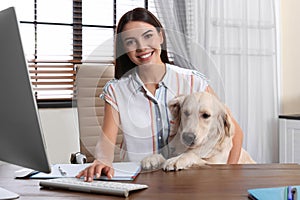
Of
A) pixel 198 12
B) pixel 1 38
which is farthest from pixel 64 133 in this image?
pixel 1 38

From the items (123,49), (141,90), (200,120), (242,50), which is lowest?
(200,120)

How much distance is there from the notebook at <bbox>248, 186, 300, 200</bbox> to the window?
1.97 meters

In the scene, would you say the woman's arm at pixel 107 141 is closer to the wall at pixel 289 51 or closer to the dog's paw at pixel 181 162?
the dog's paw at pixel 181 162

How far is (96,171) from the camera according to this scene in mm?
1229

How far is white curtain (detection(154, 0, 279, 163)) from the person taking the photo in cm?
289

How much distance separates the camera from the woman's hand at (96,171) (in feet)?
3.91

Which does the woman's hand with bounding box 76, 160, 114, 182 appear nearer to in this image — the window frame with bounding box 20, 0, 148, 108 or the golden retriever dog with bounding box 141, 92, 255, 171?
the golden retriever dog with bounding box 141, 92, 255, 171

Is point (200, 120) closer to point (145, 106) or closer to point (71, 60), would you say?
point (145, 106)

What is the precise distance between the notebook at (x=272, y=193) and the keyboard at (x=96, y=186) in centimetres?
27

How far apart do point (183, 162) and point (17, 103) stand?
576 millimetres

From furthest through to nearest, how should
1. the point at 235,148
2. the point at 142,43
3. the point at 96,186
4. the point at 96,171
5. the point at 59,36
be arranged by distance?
the point at 59,36 < the point at 235,148 < the point at 142,43 < the point at 96,171 < the point at 96,186

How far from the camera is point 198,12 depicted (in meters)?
2.91

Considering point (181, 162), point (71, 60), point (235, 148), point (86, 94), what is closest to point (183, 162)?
point (181, 162)

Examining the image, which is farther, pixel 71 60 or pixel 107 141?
pixel 71 60
